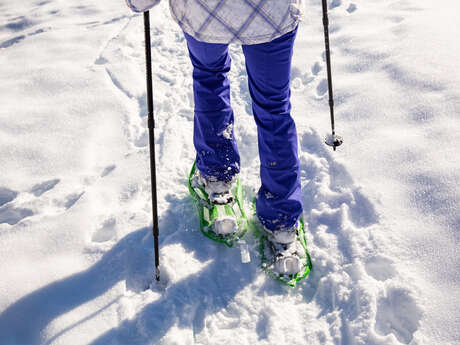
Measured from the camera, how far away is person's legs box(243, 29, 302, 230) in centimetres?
164

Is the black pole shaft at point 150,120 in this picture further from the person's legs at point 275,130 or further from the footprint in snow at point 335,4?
the footprint in snow at point 335,4

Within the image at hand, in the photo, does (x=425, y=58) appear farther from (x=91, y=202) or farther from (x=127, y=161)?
(x=91, y=202)

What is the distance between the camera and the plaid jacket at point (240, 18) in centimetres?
145

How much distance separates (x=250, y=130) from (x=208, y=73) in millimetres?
959

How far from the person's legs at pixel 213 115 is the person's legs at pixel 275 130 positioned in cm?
28

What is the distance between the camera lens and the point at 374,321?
1762 millimetres

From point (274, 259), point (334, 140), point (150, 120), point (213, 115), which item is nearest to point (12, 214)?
point (150, 120)

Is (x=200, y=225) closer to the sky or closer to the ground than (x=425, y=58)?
closer to the ground

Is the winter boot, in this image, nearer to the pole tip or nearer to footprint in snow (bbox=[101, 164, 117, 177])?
the pole tip

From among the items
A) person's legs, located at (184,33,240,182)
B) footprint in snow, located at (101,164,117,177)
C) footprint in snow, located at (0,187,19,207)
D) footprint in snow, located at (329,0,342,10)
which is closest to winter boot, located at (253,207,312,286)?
person's legs, located at (184,33,240,182)

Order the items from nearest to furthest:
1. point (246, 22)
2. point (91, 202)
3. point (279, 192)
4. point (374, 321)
→ 1. point (246, 22)
2. point (374, 321)
3. point (279, 192)
4. point (91, 202)

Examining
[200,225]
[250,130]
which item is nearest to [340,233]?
[200,225]

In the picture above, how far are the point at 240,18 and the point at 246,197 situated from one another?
1.23 m

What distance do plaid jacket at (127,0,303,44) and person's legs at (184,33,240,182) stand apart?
0.97 ft
